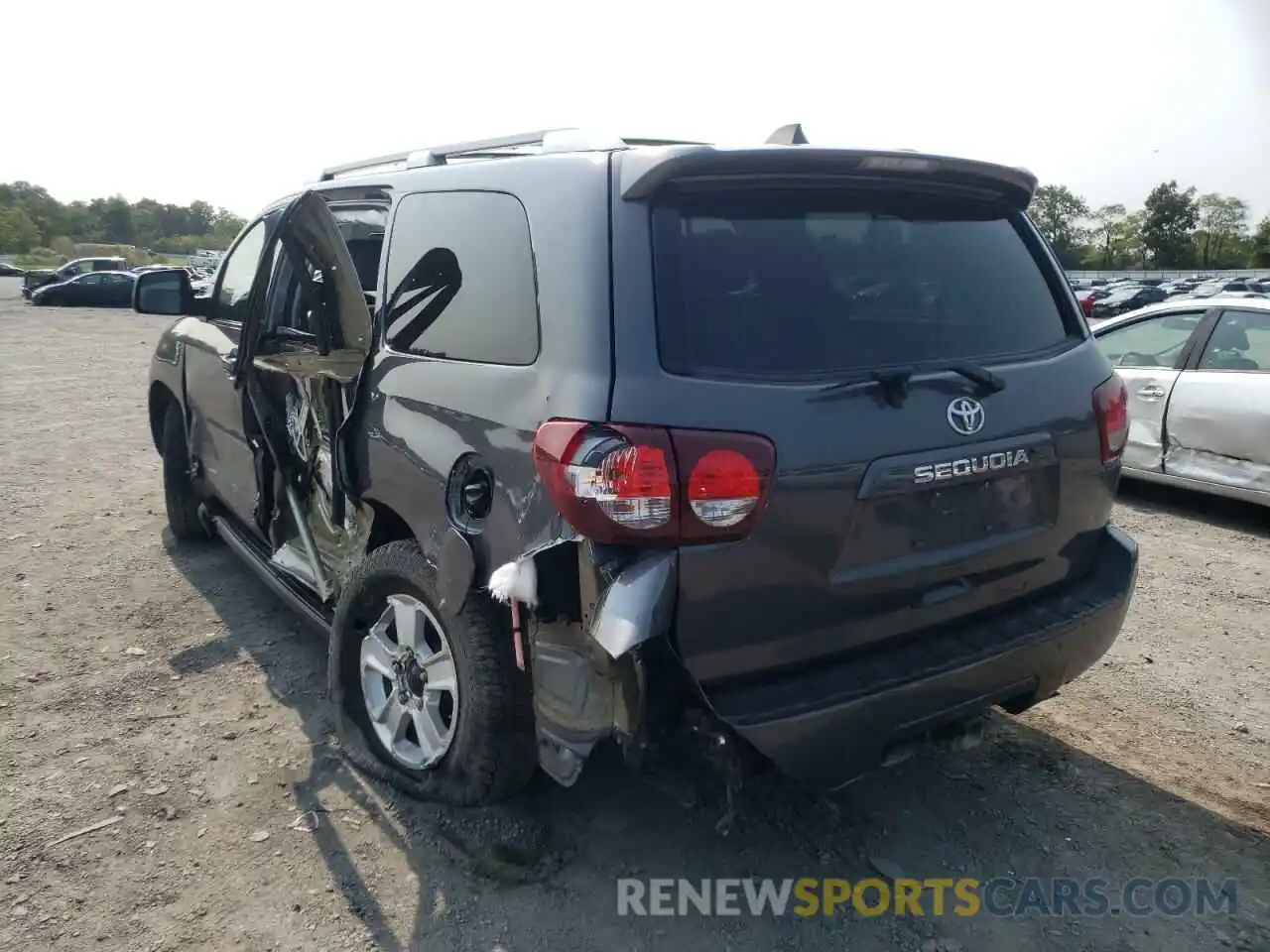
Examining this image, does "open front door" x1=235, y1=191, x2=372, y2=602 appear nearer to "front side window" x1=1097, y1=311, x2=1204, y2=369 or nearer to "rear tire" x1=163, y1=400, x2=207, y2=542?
"rear tire" x1=163, y1=400, x2=207, y2=542

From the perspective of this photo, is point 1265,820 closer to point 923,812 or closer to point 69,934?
point 923,812

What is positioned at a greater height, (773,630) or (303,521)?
(773,630)

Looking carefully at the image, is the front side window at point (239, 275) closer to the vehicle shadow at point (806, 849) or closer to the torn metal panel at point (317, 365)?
the torn metal panel at point (317, 365)

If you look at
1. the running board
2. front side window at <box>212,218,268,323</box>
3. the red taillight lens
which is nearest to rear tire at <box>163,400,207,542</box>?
the running board

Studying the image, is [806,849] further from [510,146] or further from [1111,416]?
[510,146]

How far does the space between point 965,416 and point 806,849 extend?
136 cm

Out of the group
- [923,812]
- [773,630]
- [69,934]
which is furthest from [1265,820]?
[69,934]

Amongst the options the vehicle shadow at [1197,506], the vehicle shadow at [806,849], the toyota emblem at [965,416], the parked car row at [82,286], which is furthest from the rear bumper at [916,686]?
the parked car row at [82,286]

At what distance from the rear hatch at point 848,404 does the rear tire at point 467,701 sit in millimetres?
672

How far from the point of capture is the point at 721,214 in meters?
2.29

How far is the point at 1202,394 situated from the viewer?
19.7 feet

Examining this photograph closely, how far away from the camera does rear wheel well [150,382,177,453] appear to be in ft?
17.7

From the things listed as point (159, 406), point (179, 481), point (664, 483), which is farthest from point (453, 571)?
point (159, 406)

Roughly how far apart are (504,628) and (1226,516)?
5.55 metres
